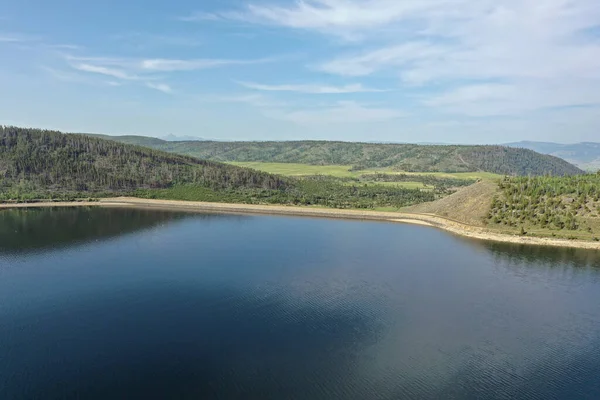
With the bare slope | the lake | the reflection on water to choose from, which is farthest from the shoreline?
the reflection on water

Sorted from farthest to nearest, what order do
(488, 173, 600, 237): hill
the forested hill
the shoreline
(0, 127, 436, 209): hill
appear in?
the forested hill
(0, 127, 436, 209): hill
(488, 173, 600, 237): hill
the shoreline

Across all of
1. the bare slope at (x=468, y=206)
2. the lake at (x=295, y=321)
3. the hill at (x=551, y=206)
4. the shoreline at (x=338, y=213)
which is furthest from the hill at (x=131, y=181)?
the lake at (x=295, y=321)

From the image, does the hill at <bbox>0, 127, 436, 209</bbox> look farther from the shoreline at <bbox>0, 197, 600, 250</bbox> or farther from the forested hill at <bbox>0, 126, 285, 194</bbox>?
the shoreline at <bbox>0, 197, 600, 250</bbox>

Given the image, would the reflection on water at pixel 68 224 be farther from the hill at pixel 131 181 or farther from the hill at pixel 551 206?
the hill at pixel 551 206

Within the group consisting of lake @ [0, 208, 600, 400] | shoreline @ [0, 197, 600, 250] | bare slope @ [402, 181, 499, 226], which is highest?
bare slope @ [402, 181, 499, 226]

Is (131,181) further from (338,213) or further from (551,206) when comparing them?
(551,206)

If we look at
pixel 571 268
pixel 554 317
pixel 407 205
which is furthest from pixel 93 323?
pixel 407 205
